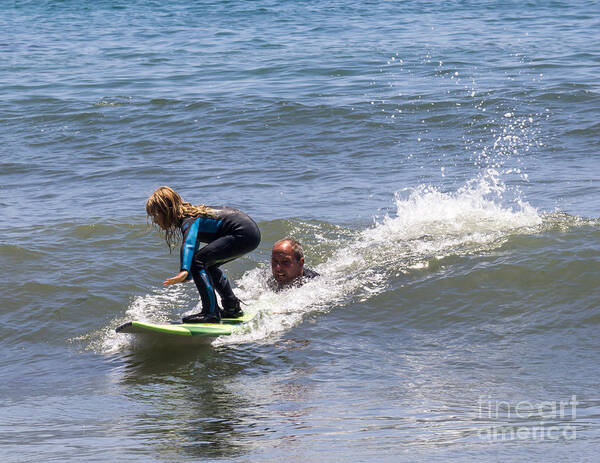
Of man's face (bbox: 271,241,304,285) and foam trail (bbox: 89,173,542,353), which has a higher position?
man's face (bbox: 271,241,304,285)

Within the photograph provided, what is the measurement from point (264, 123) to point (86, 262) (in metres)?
7.40

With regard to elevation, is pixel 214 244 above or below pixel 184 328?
above

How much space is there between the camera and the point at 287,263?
27.8 ft

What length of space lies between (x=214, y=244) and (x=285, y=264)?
1.28m

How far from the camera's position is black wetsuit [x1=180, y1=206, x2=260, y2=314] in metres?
7.32

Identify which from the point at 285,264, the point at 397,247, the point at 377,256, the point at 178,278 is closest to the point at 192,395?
the point at 178,278

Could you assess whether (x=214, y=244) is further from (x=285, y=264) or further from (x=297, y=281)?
(x=297, y=281)

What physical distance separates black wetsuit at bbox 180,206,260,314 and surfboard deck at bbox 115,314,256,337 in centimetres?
18

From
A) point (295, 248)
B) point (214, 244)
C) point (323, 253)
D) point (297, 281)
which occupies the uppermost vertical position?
point (214, 244)

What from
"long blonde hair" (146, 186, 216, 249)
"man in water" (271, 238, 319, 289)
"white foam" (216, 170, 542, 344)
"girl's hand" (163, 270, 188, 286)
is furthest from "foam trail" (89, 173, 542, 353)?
"long blonde hair" (146, 186, 216, 249)

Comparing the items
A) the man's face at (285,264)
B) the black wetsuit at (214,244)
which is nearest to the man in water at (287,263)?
the man's face at (285,264)

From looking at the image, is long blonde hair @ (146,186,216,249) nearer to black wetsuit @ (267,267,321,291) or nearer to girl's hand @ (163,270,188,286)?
girl's hand @ (163,270,188,286)

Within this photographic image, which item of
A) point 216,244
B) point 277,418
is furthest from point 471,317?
point 277,418

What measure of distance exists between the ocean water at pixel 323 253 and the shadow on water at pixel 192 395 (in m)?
0.03
